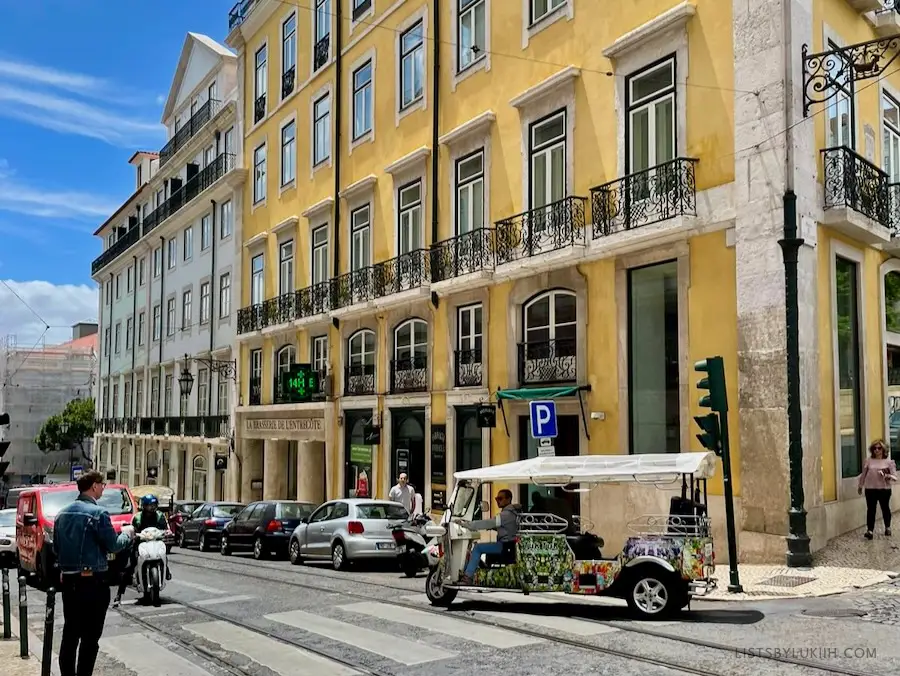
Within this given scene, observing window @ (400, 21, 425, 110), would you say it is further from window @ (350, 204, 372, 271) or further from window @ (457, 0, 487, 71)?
window @ (350, 204, 372, 271)

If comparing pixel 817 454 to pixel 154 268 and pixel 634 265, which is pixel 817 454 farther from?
pixel 154 268

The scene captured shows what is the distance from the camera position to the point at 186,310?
41.5 m

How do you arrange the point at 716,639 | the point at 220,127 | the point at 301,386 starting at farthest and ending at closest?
the point at 220,127
the point at 301,386
the point at 716,639

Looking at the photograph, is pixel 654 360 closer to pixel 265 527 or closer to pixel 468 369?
pixel 468 369

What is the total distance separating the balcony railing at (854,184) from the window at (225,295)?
24.7 m

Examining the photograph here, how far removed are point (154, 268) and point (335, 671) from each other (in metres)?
41.7

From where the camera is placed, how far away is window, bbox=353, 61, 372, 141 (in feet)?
87.8

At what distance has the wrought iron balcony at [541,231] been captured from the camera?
18312 millimetres

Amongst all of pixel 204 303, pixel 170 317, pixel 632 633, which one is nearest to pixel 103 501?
pixel 632 633

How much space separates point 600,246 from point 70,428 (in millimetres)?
59650

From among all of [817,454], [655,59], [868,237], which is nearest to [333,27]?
[655,59]

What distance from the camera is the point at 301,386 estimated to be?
2806cm

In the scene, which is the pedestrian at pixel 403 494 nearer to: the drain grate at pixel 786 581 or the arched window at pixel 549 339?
the arched window at pixel 549 339

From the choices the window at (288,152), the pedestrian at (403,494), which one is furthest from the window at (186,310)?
the pedestrian at (403,494)
